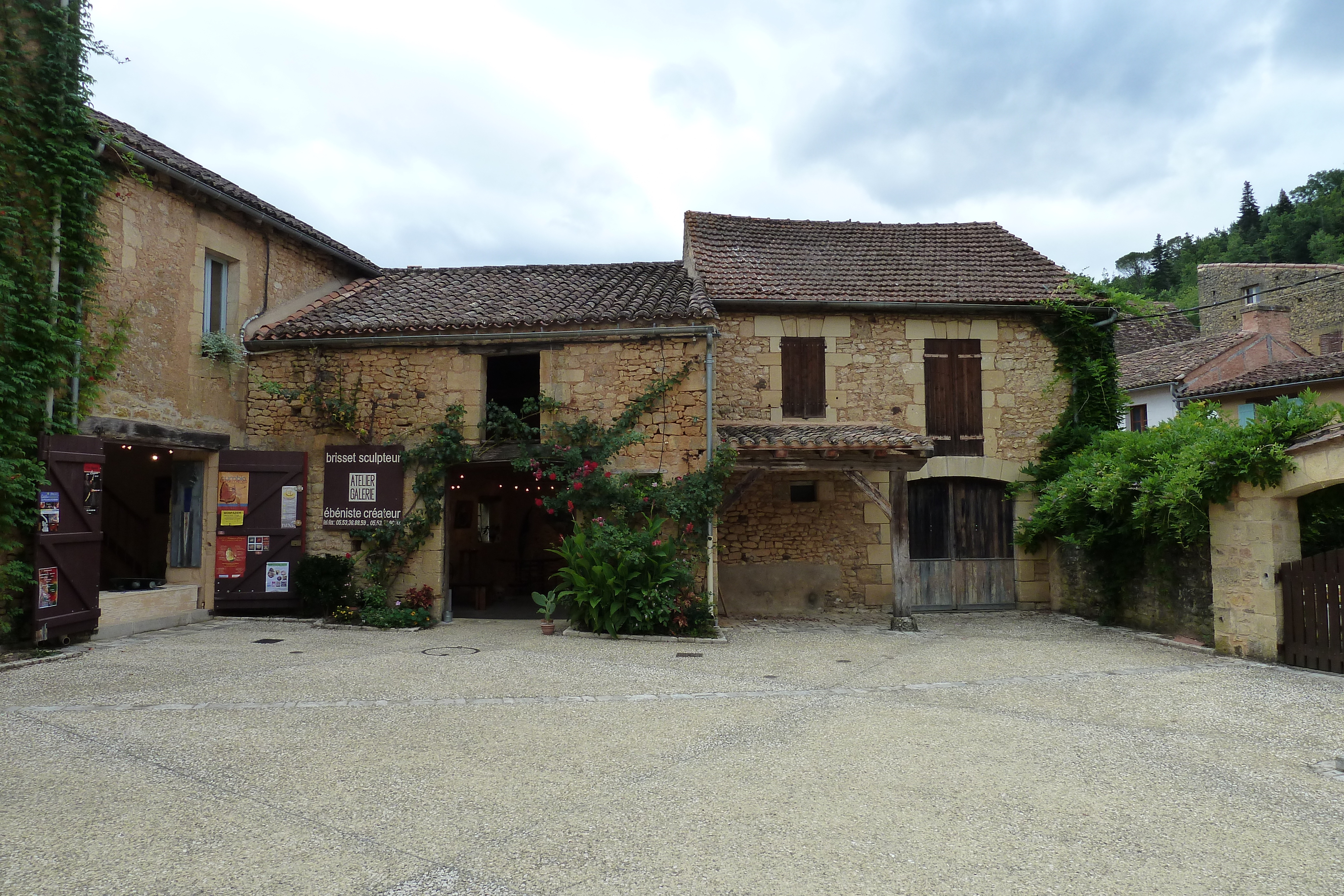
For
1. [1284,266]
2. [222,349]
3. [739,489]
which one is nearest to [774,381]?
[739,489]

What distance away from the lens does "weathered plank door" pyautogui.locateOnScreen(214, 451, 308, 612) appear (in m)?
9.94

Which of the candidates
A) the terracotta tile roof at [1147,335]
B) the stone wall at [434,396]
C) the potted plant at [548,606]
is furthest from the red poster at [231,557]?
the terracotta tile roof at [1147,335]

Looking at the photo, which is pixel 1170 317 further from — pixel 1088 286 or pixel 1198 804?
pixel 1198 804

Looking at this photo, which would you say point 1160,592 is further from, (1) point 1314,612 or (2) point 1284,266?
(2) point 1284,266

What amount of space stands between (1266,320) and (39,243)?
80.6 feet

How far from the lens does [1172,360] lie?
19.1 meters

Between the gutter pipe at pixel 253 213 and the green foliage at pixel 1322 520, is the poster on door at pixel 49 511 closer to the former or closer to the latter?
the gutter pipe at pixel 253 213


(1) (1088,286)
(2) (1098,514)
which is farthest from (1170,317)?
(2) (1098,514)

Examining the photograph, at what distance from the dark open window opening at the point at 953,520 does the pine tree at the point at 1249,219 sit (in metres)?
41.2

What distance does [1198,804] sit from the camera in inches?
153

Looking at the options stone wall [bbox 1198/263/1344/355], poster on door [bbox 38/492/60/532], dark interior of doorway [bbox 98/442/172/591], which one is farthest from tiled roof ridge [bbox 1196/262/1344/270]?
poster on door [bbox 38/492/60/532]

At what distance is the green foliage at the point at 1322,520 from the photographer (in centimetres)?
786

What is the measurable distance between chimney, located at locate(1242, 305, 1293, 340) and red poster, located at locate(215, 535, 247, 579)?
2248cm

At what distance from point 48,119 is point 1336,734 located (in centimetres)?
1160
